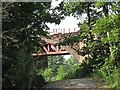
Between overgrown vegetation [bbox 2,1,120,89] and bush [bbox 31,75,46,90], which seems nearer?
overgrown vegetation [bbox 2,1,120,89]

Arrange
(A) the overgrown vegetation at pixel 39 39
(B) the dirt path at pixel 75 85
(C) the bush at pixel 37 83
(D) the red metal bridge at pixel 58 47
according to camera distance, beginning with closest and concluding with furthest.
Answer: (A) the overgrown vegetation at pixel 39 39, (B) the dirt path at pixel 75 85, (C) the bush at pixel 37 83, (D) the red metal bridge at pixel 58 47

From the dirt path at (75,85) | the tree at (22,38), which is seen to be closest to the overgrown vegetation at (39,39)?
the tree at (22,38)

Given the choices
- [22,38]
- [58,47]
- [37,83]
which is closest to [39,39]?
[22,38]

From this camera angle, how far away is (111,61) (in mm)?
9953

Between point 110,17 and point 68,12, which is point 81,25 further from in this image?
point 110,17

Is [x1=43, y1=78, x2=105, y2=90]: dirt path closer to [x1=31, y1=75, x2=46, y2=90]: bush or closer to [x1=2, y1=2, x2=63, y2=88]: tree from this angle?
[x1=31, y1=75, x2=46, y2=90]: bush

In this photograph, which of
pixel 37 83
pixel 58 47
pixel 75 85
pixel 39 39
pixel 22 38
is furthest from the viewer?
pixel 58 47

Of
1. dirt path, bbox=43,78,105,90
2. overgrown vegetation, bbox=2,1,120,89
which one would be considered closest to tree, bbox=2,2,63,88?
overgrown vegetation, bbox=2,1,120,89

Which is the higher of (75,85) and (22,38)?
(22,38)

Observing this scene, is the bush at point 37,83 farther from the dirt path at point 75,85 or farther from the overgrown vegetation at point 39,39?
the dirt path at point 75,85

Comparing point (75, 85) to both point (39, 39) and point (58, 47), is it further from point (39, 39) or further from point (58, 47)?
point (58, 47)

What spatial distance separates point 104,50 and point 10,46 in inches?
155

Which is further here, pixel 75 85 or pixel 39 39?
pixel 39 39

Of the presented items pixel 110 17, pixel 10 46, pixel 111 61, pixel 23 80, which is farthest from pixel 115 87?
pixel 10 46
